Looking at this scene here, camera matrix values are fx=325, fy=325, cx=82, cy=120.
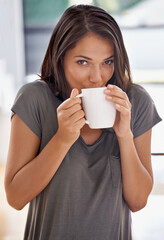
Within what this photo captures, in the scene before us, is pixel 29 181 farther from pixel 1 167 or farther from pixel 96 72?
pixel 1 167

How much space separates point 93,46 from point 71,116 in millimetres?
240

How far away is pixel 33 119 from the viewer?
94cm

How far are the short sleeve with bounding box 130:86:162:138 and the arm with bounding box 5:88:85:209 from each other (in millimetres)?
268

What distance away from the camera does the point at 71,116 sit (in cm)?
82

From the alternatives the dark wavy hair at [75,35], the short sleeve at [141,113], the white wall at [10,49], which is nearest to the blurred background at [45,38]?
the white wall at [10,49]

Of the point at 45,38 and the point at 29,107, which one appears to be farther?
the point at 45,38

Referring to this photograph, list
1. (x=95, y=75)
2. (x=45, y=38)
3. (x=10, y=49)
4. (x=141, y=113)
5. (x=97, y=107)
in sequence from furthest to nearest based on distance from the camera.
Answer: (x=45, y=38) → (x=10, y=49) → (x=141, y=113) → (x=95, y=75) → (x=97, y=107)

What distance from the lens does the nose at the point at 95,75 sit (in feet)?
3.01

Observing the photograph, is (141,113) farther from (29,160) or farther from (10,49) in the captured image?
(10,49)

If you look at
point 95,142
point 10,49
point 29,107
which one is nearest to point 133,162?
point 95,142

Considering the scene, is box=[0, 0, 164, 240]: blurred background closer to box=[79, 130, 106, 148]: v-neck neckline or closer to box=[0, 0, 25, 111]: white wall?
box=[0, 0, 25, 111]: white wall

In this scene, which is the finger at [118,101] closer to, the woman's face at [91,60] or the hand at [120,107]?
the hand at [120,107]

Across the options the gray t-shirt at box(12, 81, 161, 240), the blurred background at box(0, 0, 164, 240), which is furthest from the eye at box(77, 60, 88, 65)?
the blurred background at box(0, 0, 164, 240)

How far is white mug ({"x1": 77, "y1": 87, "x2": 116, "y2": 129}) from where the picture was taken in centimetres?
79
